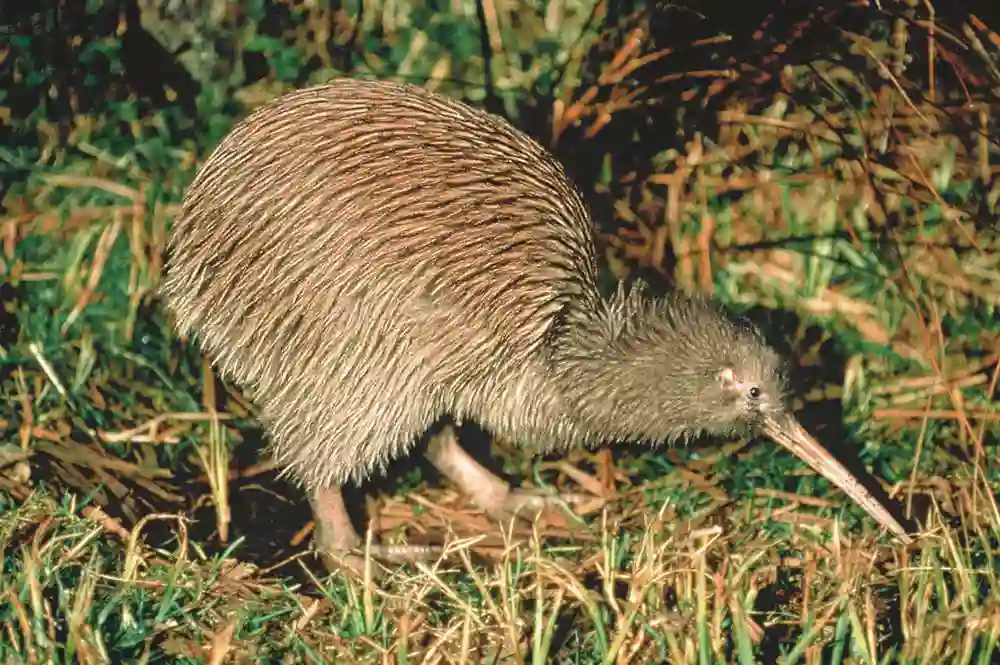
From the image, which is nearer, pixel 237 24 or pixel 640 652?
pixel 640 652

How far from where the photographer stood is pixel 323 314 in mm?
2914

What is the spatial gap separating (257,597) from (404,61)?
1.64 meters

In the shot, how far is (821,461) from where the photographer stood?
3078 millimetres

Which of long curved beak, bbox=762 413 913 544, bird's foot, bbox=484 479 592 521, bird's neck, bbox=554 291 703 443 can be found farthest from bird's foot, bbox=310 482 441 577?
long curved beak, bbox=762 413 913 544

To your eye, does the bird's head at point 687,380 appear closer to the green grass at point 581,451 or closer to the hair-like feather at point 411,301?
the hair-like feather at point 411,301

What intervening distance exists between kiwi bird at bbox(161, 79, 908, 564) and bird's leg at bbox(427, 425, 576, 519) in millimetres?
249

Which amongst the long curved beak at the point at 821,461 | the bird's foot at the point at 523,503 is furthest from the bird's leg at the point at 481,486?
the long curved beak at the point at 821,461

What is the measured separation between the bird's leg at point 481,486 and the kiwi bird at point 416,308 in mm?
249

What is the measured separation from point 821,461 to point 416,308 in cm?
94

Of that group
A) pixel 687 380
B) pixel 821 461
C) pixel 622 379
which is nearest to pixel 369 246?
pixel 622 379

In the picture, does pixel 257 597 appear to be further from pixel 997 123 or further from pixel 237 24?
pixel 997 123

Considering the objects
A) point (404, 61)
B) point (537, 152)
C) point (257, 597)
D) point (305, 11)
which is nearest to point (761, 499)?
point (537, 152)

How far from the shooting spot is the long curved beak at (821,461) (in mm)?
3057

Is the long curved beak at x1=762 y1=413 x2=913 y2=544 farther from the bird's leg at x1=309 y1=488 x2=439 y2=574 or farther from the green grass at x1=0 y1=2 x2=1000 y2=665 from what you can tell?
the bird's leg at x1=309 y1=488 x2=439 y2=574
